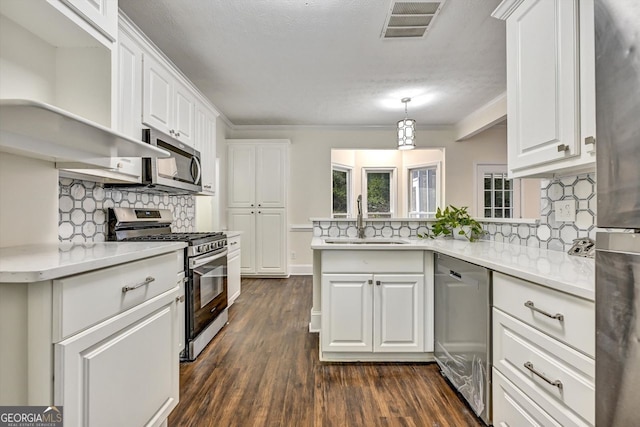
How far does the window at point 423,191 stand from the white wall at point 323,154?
0.50m

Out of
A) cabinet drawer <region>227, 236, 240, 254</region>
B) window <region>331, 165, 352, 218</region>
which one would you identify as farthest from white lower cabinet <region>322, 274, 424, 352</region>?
window <region>331, 165, 352, 218</region>

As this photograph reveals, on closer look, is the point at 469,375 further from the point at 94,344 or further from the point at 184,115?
the point at 184,115

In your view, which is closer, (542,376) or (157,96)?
(542,376)

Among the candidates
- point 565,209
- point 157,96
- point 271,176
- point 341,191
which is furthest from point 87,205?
point 341,191

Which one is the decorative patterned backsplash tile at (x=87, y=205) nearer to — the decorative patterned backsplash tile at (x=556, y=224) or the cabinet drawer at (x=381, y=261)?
the cabinet drawer at (x=381, y=261)

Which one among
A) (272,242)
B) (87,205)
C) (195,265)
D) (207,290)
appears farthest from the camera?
(272,242)

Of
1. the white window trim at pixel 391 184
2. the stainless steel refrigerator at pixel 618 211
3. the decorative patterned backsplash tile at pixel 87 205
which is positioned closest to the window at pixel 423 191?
the white window trim at pixel 391 184

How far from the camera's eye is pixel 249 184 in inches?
202

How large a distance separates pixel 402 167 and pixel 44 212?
20.3ft

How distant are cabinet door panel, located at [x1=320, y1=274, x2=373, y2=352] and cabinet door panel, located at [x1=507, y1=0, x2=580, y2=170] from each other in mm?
1214

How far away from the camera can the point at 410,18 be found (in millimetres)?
2322

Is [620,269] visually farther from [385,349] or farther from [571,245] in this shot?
[385,349]

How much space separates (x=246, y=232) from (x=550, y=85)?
439 cm

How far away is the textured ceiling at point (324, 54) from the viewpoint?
2256 millimetres
